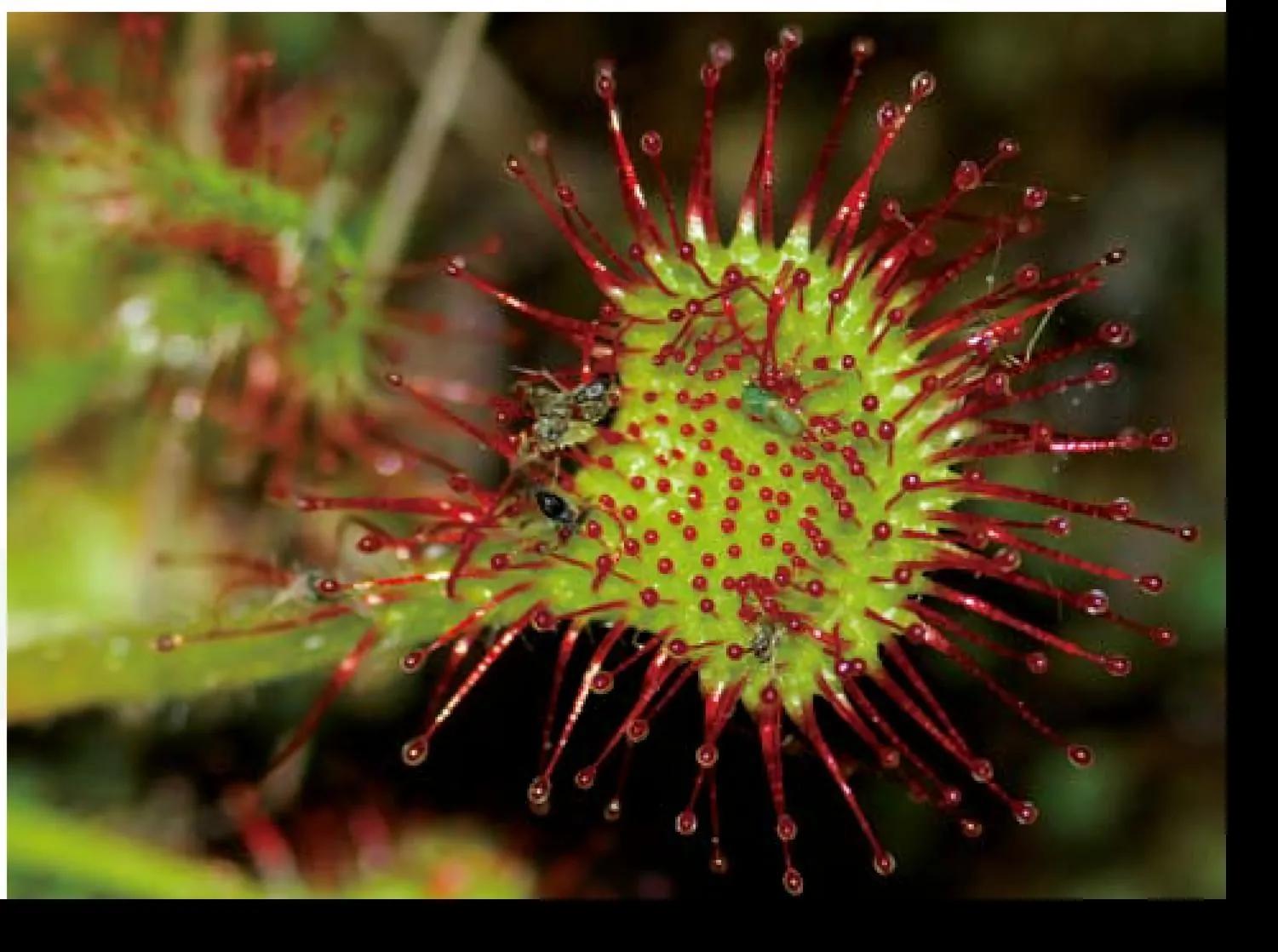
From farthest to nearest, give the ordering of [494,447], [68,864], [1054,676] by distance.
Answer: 1. [1054,676]
2. [68,864]
3. [494,447]

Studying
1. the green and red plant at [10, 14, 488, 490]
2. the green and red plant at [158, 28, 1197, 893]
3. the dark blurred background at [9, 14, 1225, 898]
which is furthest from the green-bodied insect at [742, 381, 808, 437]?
the dark blurred background at [9, 14, 1225, 898]

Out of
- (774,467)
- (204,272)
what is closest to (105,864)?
(204,272)

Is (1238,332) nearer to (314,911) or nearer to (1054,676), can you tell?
(1054,676)

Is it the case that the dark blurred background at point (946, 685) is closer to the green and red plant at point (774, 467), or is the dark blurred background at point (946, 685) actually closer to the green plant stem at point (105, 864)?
the green plant stem at point (105, 864)

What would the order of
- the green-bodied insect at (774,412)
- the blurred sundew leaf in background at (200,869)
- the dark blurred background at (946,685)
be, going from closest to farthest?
the green-bodied insect at (774,412), the blurred sundew leaf in background at (200,869), the dark blurred background at (946,685)

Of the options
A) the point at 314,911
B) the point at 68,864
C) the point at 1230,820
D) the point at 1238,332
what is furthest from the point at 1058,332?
the point at 68,864

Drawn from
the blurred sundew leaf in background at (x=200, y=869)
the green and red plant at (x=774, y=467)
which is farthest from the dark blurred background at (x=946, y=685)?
the green and red plant at (x=774, y=467)

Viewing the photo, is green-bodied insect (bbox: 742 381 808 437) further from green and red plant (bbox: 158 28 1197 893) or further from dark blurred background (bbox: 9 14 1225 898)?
dark blurred background (bbox: 9 14 1225 898)
